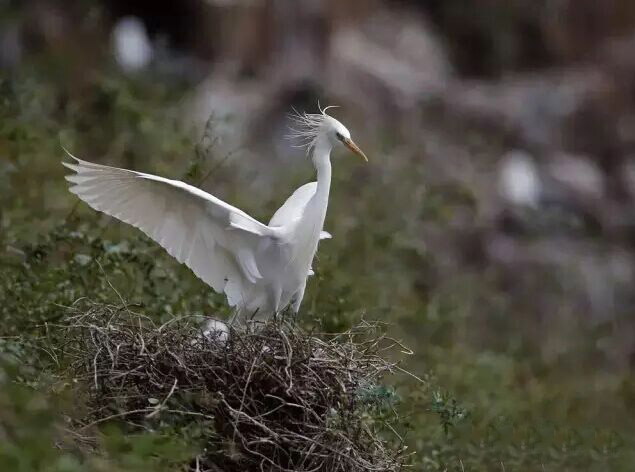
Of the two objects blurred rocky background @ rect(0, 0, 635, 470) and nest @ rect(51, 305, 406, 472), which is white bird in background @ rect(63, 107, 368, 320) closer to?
nest @ rect(51, 305, 406, 472)

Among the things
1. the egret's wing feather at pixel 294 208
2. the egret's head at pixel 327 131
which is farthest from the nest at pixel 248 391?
the egret's head at pixel 327 131

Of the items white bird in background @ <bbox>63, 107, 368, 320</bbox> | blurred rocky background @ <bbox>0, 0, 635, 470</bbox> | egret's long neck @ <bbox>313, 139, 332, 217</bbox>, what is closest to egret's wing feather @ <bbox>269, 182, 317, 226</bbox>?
white bird in background @ <bbox>63, 107, 368, 320</bbox>

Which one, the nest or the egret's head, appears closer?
the nest

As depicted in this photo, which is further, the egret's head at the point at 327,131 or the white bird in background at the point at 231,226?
the egret's head at the point at 327,131

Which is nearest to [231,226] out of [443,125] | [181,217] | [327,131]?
[181,217]

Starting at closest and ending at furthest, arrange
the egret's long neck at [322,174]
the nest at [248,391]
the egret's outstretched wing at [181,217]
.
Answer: the nest at [248,391], the egret's outstretched wing at [181,217], the egret's long neck at [322,174]

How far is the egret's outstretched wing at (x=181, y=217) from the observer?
5.41 metres

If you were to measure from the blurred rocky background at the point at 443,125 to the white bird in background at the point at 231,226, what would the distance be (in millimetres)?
1769

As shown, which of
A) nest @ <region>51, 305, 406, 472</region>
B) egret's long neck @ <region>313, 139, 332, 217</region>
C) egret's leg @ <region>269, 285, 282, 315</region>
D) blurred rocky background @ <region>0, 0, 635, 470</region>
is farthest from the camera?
blurred rocky background @ <region>0, 0, 635, 470</region>

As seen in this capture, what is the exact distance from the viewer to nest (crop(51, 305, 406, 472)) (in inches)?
190

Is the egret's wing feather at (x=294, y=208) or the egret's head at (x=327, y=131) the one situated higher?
the egret's head at (x=327, y=131)

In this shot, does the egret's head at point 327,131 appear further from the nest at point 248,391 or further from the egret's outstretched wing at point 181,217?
the nest at point 248,391

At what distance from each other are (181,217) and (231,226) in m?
0.21

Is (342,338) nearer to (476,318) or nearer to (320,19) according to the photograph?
(476,318)
